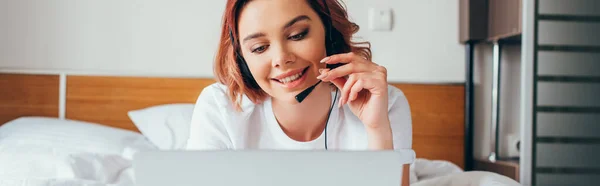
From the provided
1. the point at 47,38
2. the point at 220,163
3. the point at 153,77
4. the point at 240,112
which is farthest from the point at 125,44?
the point at 220,163

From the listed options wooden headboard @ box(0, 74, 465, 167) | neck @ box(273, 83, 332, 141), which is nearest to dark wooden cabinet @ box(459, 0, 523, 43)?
wooden headboard @ box(0, 74, 465, 167)

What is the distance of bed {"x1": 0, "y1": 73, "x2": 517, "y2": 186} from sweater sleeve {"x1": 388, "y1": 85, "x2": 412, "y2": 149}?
50cm

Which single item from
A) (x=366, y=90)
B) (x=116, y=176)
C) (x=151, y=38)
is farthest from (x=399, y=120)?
(x=151, y=38)

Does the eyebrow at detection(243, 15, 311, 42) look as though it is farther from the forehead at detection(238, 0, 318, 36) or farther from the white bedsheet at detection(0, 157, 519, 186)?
the white bedsheet at detection(0, 157, 519, 186)

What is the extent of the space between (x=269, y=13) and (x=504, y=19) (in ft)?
3.67

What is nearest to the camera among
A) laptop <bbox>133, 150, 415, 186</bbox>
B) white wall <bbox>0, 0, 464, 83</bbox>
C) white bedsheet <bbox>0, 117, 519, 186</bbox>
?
laptop <bbox>133, 150, 415, 186</bbox>

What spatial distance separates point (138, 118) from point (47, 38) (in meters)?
0.35

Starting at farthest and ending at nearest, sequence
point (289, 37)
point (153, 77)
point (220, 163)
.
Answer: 1. point (153, 77)
2. point (289, 37)
3. point (220, 163)

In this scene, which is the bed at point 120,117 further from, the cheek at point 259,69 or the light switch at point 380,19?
the cheek at point 259,69

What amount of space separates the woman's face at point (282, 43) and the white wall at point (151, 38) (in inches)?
20.6

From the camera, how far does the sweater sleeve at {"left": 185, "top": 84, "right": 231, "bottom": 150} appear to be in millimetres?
1067

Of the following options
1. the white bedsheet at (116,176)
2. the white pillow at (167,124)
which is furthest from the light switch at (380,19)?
the white pillow at (167,124)

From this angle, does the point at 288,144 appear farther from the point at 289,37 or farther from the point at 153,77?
the point at 153,77

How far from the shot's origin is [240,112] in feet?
3.52
